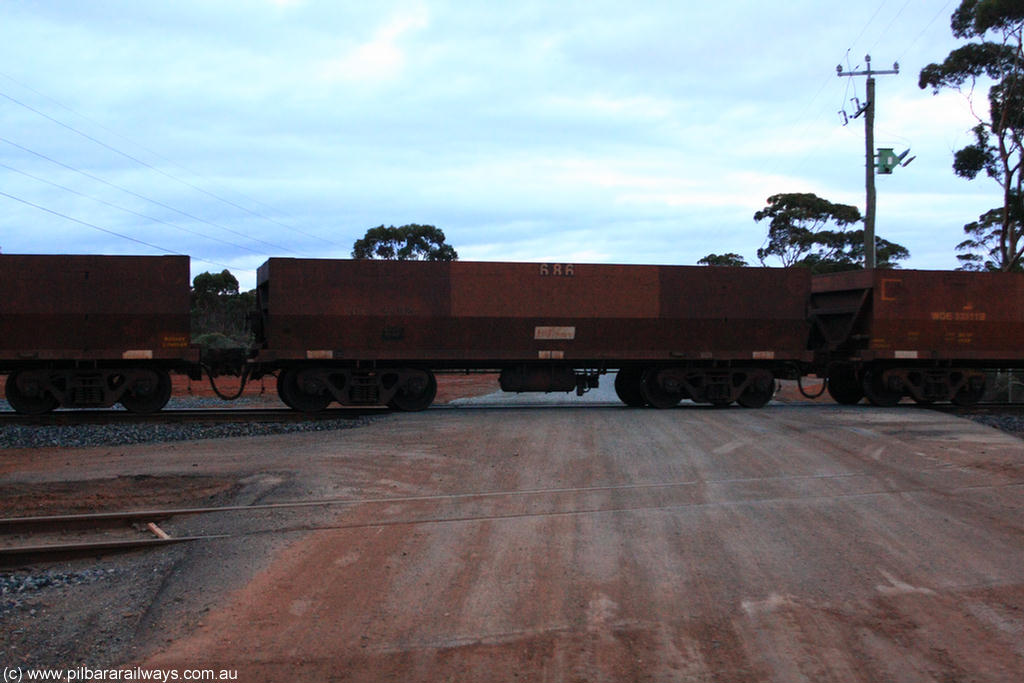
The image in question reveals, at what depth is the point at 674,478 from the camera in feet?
28.5

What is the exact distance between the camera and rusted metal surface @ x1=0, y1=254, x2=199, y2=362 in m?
14.8

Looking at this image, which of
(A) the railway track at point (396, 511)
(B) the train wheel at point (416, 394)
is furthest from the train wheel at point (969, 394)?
(B) the train wheel at point (416, 394)

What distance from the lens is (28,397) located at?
15.0m

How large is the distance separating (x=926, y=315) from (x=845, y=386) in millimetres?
2584

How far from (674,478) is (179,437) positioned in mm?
7996

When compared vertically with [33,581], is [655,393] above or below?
above

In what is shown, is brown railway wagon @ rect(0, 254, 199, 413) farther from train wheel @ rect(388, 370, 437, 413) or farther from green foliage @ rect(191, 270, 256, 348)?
green foliage @ rect(191, 270, 256, 348)

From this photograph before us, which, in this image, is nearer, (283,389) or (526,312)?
(283,389)

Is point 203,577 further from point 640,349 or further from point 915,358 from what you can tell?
point 915,358

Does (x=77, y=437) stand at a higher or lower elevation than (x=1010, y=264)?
lower

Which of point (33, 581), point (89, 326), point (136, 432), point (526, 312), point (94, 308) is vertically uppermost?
point (526, 312)

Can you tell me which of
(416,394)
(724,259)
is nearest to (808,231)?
(724,259)

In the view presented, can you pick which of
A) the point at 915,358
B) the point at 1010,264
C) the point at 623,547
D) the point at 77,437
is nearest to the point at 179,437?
the point at 77,437

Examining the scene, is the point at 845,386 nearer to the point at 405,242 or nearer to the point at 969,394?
the point at 969,394
